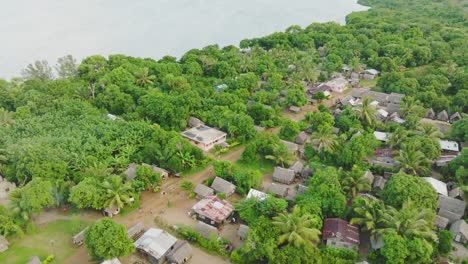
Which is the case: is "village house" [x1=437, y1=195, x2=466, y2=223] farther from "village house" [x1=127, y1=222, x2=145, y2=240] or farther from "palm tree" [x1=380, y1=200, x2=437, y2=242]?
"village house" [x1=127, y1=222, x2=145, y2=240]

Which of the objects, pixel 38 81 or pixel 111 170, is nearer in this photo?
pixel 111 170

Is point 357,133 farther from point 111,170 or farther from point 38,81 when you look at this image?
point 38,81

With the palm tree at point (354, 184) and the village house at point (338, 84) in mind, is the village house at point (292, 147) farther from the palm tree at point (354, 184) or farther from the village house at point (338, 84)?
the village house at point (338, 84)

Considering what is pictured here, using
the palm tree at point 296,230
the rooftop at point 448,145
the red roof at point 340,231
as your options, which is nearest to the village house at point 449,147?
the rooftop at point 448,145

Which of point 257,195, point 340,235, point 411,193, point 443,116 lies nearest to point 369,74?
point 443,116

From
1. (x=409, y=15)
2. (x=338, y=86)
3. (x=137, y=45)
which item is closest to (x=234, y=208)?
(x=338, y=86)

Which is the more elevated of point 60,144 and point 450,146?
point 60,144

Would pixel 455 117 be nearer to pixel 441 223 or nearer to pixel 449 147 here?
pixel 449 147
